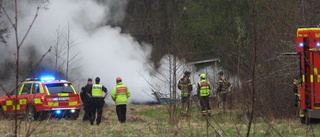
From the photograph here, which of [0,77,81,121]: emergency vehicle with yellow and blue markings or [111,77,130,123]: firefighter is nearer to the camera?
[111,77,130,123]: firefighter

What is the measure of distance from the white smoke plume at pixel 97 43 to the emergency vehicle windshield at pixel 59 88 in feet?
36.5

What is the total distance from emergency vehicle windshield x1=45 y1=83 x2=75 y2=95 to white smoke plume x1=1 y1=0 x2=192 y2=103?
1114 cm

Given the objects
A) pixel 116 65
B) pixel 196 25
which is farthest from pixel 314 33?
pixel 196 25

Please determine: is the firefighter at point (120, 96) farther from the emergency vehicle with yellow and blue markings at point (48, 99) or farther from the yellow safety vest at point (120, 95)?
the emergency vehicle with yellow and blue markings at point (48, 99)

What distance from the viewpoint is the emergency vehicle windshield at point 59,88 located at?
2017 cm

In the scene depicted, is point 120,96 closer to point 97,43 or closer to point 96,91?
point 96,91

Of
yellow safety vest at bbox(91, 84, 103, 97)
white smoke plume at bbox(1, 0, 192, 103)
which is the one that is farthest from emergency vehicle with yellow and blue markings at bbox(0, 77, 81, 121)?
white smoke plume at bbox(1, 0, 192, 103)

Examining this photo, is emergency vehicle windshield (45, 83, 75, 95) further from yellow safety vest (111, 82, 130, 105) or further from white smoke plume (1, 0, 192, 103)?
white smoke plume (1, 0, 192, 103)

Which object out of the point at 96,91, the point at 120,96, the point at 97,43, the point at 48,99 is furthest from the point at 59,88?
the point at 97,43

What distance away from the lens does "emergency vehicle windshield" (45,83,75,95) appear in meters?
20.2

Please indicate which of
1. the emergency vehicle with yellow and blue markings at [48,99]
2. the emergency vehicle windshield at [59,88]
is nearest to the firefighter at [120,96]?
the emergency vehicle with yellow and blue markings at [48,99]

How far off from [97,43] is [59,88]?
14.2 metres

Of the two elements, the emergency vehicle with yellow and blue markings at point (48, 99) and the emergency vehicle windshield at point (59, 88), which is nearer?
the emergency vehicle with yellow and blue markings at point (48, 99)

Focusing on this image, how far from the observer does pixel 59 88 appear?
66.8 feet
